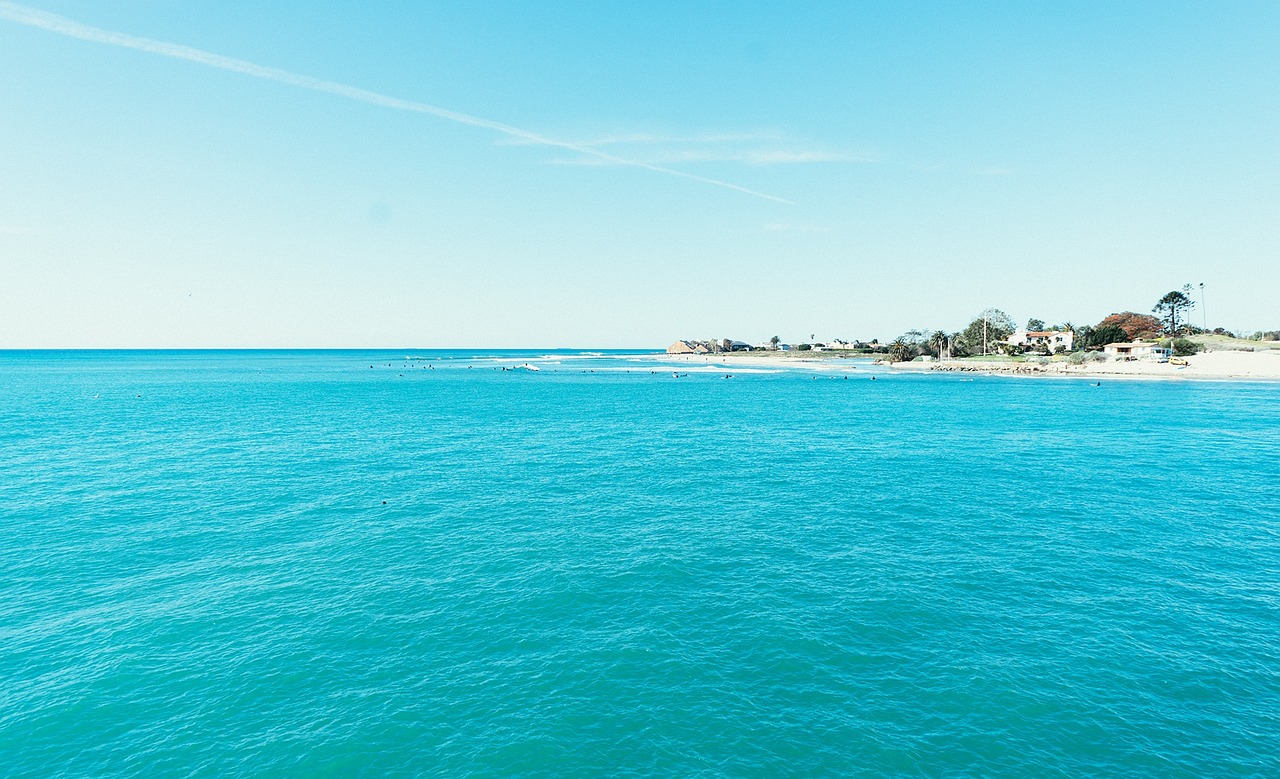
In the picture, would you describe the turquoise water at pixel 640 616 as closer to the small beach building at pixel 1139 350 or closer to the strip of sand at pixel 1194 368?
the strip of sand at pixel 1194 368

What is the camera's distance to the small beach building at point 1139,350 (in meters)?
188

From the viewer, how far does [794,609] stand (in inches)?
1073

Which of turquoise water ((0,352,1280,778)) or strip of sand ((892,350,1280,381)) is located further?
strip of sand ((892,350,1280,381))

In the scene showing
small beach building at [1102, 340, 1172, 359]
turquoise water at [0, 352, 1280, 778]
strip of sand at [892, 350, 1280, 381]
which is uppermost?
small beach building at [1102, 340, 1172, 359]

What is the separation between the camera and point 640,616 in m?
26.9

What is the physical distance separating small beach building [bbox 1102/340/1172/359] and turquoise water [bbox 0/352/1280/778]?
164 meters

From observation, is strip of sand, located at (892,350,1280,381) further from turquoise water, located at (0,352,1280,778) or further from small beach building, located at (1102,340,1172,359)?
turquoise water, located at (0,352,1280,778)

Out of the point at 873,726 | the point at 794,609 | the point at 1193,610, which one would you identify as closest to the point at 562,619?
the point at 794,609

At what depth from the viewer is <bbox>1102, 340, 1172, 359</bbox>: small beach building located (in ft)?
616

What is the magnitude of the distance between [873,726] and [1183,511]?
37.5 m

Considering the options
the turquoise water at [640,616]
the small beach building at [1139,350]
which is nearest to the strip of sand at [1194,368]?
the small beach building at [1139,350]

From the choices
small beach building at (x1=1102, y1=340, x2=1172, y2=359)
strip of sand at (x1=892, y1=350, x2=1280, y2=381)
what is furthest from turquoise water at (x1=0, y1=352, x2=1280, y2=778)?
small beach building at (x1=1102, y1=340, x2=1172, y2=359)

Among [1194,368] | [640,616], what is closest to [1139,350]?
[1194,368]

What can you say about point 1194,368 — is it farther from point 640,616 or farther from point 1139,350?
point 640,616
